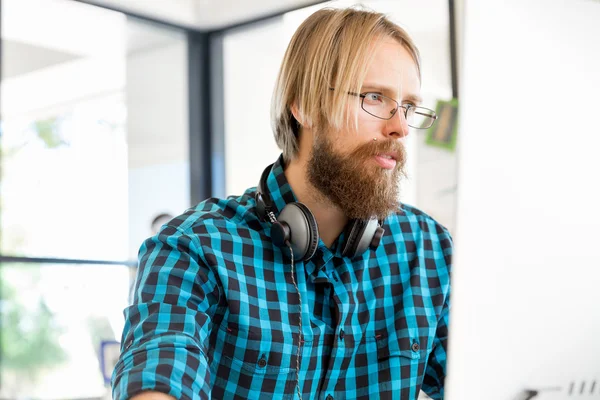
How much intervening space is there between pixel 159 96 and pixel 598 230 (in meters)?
3.18

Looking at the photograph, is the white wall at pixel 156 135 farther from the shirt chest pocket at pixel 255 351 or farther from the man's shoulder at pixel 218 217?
the shirt chest pocket at pixel 255 351

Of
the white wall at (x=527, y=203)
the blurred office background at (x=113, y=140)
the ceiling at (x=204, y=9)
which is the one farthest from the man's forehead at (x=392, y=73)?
the ceiling at (x=204, y=9)

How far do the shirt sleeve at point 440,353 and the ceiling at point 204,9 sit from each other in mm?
2304

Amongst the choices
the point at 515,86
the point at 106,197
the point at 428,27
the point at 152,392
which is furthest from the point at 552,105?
the point at 106,197

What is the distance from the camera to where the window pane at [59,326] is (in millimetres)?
3137

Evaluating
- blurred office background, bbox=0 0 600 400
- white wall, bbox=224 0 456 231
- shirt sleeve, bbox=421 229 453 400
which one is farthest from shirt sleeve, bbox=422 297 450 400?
white wall, bbox=224 0 456 231

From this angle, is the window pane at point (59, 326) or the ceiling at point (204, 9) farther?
the ceiling at point (204, 9)

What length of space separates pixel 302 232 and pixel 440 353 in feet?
1.08

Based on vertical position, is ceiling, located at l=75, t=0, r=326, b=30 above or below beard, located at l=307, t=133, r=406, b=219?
above

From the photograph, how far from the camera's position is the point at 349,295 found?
109 centimetres

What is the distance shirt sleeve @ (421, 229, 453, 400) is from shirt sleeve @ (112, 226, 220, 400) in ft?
1.29

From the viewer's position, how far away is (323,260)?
1091 mm

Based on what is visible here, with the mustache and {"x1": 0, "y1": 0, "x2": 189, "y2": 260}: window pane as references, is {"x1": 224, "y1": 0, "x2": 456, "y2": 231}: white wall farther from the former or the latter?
the mustache

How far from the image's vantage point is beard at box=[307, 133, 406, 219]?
1105mm
